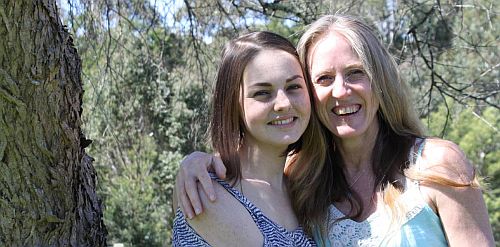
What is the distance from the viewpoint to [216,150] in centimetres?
225

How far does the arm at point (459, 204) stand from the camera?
214cm

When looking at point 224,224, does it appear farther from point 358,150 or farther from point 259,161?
point 358,150

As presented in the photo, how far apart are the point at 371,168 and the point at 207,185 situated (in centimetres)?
64

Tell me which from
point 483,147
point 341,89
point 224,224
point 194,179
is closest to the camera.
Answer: point 224,224

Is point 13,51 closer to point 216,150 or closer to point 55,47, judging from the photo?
point 55,47

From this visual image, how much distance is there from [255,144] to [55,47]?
615mm

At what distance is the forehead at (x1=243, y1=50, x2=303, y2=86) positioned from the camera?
2154 millimetres

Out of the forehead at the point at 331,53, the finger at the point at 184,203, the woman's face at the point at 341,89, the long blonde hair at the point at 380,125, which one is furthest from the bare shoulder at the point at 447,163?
the finger at the point at 184,203

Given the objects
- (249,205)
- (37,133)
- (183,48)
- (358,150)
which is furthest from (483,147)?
(37,133)

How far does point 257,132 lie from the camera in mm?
2174

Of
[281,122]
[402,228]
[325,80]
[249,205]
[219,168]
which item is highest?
[325,80]

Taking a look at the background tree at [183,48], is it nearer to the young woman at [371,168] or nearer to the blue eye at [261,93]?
the young woman at [371,168]

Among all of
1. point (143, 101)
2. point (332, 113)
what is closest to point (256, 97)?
point (332, 113)

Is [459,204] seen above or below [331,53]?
below
